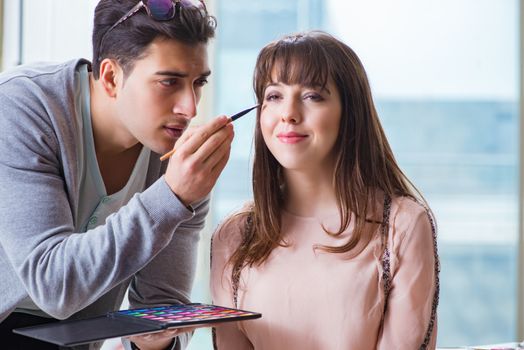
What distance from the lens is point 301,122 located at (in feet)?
4.47

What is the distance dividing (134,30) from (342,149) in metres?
0.41

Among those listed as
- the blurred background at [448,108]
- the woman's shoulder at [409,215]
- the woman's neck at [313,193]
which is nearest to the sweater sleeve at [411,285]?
the woman's shoulder at [409,215]

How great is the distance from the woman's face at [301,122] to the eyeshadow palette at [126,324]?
30 cm

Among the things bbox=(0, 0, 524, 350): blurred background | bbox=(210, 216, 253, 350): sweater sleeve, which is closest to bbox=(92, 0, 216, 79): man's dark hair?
bbox=(210, 216, 253, 350): sweater sleeve

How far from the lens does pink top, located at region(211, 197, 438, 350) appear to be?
1331 mm

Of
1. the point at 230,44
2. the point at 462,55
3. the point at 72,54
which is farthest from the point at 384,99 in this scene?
the point at 72,54

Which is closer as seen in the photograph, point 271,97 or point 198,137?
point 198,137

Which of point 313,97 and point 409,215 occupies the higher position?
point 313,97

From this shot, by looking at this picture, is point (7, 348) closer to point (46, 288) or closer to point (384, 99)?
point (46, 288)

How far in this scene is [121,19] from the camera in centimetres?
A: 143

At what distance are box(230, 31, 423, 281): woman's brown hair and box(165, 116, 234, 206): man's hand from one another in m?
0.20

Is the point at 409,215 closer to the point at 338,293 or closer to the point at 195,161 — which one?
the point at 338,293

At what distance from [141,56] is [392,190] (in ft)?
1.61

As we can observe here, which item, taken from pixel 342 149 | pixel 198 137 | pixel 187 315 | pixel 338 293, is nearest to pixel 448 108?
pixel 342 149
